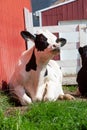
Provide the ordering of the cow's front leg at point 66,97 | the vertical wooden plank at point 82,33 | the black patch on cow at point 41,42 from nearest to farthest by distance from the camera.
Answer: the black patch on cow at point 41,42 → the cow's front leg at point 66,97 → the vertical wooden plank at point 82,33

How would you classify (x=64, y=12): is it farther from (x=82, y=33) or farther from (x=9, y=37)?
(x=9, y=37)

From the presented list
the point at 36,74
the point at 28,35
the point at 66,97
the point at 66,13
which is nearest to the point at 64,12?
→ the point at 66,13

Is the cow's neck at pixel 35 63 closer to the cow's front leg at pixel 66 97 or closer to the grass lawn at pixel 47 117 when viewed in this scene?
the cow's front leg at pixel 66 97

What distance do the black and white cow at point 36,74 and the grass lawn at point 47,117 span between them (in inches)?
25.7

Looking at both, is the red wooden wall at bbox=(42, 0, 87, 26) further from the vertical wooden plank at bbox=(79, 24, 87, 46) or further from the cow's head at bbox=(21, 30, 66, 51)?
the cow's head at bbox=(21, 30, 66, 51)

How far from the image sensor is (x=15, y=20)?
9961 mm

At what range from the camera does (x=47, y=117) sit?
19.2ft

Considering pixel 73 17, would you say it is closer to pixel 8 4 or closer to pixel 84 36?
pixel 84 36

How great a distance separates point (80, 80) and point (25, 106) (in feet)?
6.39

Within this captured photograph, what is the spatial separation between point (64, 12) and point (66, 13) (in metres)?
0.13

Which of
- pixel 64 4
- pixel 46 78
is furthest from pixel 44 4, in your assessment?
pixel 46 78

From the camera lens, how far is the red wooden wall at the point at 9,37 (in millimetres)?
8023

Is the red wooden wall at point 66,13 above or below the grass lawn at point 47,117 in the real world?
above

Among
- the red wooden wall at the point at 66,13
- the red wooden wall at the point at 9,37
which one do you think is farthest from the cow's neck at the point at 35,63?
the red wooden wall at the point at 66,13
